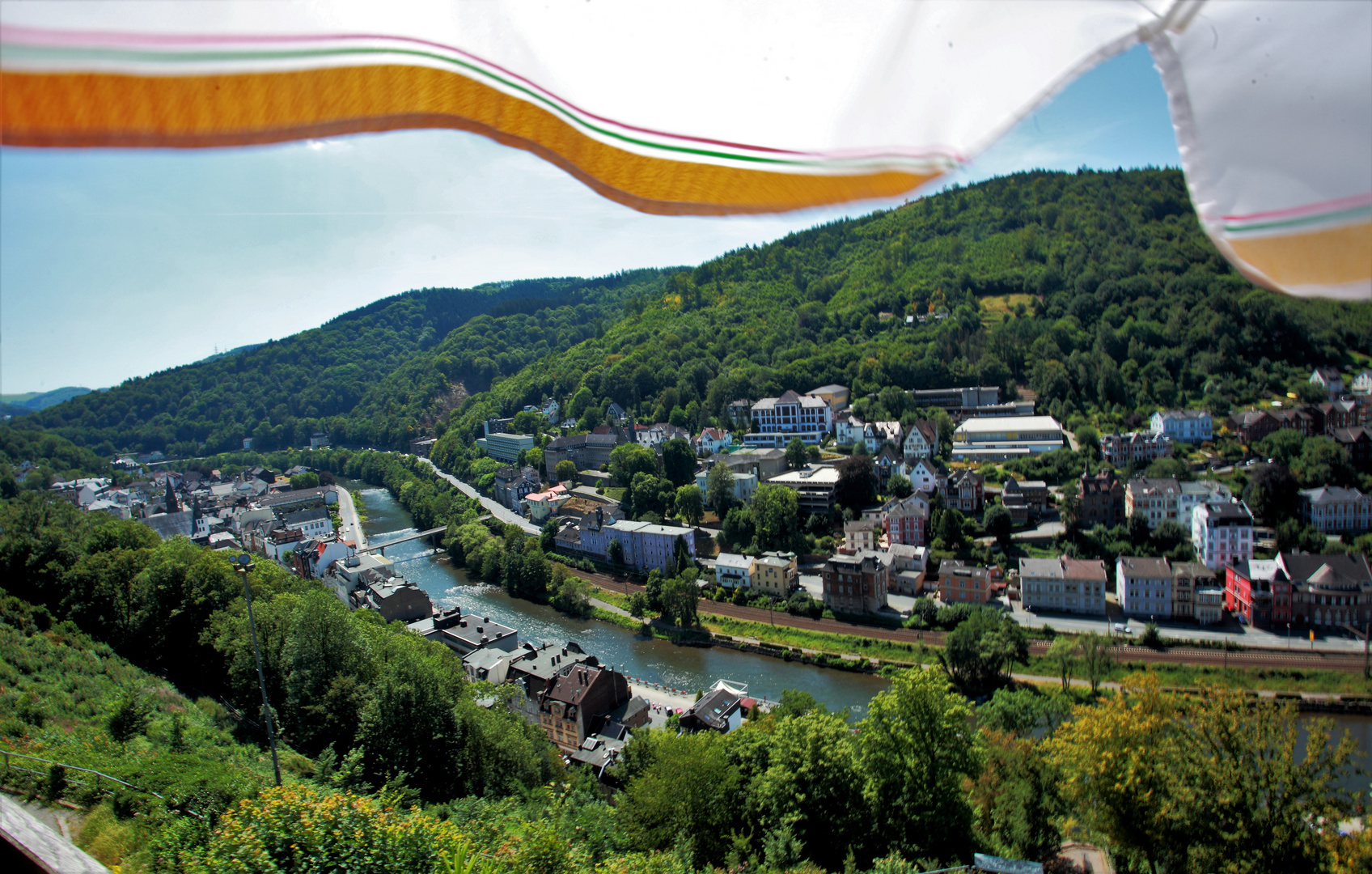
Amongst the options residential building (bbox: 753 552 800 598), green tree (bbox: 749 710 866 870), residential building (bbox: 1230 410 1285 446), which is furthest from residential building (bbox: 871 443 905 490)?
green tree (bbox: 749 710 866 870)

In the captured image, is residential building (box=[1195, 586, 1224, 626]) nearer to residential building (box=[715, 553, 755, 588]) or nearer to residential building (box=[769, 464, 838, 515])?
residential building (box=[769, 464, 838, 515])

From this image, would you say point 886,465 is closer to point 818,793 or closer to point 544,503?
point 544,503

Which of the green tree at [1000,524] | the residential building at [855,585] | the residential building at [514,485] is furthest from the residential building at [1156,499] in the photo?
the residential building at [514,485]

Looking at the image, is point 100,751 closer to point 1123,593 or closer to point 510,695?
point 510,695

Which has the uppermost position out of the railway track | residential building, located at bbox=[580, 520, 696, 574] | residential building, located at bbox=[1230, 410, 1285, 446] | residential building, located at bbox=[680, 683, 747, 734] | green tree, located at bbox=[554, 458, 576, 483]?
residential building, located at bbox=[1230, 410, 1285, 446]

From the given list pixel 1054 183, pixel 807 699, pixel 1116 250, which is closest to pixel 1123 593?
pixel 807 699

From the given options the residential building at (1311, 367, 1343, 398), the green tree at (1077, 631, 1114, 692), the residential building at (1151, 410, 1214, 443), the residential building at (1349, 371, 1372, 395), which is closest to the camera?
the green tree at (1077, 631, 1114, 692)

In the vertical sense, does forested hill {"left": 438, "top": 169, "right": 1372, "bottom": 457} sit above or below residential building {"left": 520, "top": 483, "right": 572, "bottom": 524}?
above
